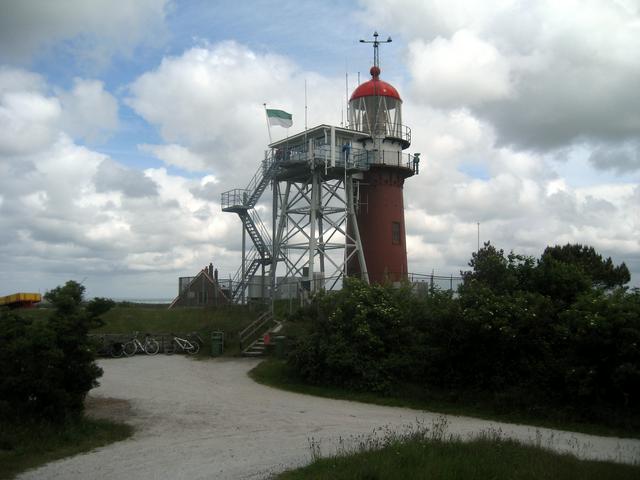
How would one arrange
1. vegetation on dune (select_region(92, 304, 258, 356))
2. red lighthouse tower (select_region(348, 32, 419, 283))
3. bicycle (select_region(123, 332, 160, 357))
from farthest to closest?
red lighthouse tower (select_region(348, 32, 419, 283)), vegetation on dune (select_region(92, 304, 258, 356)), bicycle (select_region(123, 332, 160, 357))

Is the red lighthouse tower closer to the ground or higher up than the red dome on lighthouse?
closer to the ground

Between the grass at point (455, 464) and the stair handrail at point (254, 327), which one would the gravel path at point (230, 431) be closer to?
the grass at point (455, 464)

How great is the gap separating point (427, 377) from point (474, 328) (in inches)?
110

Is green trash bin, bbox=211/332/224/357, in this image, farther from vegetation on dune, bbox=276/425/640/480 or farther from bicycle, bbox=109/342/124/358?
vegetation on dune, bbox=276/425/640/480

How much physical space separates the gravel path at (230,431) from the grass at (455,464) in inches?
51.1

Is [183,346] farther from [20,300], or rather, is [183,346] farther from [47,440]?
[47,440]

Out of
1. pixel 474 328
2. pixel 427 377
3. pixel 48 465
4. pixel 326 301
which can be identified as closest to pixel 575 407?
pixel 474 328

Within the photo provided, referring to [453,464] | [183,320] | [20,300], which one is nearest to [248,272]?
[183,320]

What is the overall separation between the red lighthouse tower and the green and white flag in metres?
4.32

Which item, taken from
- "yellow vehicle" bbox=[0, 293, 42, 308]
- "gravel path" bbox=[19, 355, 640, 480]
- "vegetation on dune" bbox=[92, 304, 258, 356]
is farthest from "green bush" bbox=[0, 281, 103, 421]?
"yellow vehicle" bbox=[0, 293, 42, 308]

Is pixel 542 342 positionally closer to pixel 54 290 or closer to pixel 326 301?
pixel 326 301

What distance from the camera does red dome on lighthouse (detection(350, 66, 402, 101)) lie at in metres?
41.2

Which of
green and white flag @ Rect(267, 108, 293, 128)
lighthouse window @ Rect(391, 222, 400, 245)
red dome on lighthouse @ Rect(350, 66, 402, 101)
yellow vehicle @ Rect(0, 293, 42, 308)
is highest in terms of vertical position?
red dome on lighthouse @ Rect(350, 66, 402, 101)

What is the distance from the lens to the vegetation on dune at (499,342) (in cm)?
1730
